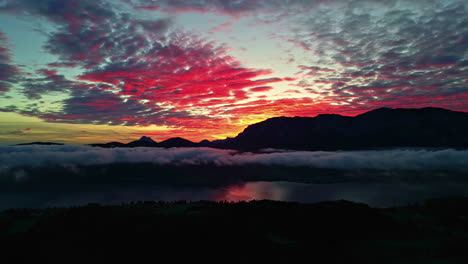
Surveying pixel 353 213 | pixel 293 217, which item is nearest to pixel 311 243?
pixel 293 217

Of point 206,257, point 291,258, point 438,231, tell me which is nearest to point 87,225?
point 206,257

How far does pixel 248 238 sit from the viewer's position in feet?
182

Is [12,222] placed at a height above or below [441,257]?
below

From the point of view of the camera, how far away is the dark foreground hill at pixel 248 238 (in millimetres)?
46844

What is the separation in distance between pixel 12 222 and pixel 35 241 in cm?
4059

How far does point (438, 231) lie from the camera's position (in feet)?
195

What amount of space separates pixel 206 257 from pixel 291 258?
15.4 m

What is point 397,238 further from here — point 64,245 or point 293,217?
point 64,245

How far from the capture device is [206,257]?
161ft

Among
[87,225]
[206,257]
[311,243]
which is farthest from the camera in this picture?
[87,225]

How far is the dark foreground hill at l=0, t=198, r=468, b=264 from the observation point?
46844 millimetres

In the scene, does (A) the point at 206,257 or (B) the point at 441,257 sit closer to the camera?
(B) the point at 441,257

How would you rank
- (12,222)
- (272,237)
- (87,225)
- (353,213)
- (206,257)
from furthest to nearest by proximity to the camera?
(12,222)
(353,213)
(87,225)
(272,237)
(206,257)

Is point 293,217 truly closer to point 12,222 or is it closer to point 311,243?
point 311,243
